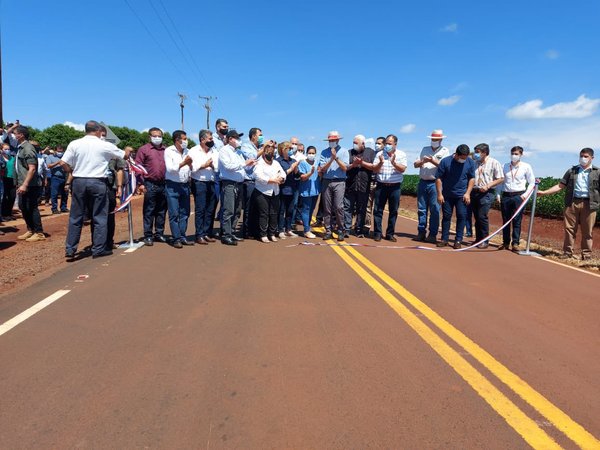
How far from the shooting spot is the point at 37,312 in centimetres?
395

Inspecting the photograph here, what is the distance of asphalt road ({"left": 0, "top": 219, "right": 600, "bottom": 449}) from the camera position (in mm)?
2256

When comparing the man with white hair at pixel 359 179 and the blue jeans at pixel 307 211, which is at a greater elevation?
the man with white hair at pixel 359 179

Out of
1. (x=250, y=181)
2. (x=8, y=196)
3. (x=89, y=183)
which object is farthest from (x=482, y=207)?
(x=8, y=196)

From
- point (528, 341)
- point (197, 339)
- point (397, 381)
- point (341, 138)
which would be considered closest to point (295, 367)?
point (397, 381)

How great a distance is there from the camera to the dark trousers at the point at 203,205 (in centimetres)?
765

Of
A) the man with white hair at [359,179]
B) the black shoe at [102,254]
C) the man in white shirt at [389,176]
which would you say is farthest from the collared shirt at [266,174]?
the black shoe at [102,254]

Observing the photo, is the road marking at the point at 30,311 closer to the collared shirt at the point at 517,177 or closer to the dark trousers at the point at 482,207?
the dark trousers at the point at 482,207

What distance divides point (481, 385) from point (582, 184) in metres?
6.42

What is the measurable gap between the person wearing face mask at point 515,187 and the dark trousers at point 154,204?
22.2 feet

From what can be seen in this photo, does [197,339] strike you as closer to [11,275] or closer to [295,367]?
[295,367]

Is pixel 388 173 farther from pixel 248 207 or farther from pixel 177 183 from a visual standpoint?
pixel 177 183

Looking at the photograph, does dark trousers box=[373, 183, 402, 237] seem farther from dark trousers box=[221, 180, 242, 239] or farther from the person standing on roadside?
the person standing on roadside

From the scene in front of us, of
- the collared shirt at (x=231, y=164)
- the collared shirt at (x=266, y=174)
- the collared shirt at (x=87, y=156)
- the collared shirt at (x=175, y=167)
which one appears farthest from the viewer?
the collared shirt at (x=266, y=174)

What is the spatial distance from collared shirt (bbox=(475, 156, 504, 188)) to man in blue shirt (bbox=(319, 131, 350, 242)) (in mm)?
2703
